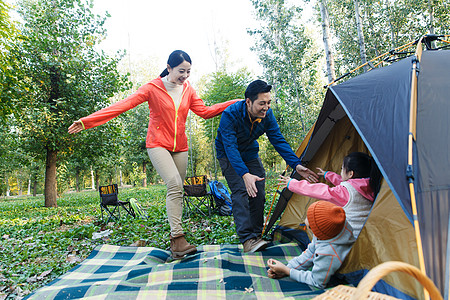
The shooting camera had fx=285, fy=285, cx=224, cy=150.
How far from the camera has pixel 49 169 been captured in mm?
9531

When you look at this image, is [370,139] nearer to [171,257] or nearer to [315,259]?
[315,259]

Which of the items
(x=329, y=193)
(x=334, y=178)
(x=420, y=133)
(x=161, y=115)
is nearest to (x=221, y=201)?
(x=161, y=115)

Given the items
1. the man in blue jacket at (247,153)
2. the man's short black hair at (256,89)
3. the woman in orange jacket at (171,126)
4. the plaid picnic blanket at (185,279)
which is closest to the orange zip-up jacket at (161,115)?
the woman in orange jacket at (171,126)

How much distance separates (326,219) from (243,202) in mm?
1155

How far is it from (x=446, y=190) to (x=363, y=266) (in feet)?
2.67

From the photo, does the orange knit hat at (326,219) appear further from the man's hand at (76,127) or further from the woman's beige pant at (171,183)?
the man's hand at (76,127)

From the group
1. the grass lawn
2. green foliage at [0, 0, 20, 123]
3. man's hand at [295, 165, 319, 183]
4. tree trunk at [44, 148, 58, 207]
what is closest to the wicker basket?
man's hand at [295, 165, 319, 183]

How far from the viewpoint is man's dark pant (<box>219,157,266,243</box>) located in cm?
302

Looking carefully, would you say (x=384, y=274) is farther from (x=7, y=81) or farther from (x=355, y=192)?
(x=7, y=81)

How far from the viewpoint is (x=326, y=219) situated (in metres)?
2.04

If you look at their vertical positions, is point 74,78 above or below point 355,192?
above

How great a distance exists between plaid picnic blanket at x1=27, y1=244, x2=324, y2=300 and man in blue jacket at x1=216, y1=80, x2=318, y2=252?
338mm

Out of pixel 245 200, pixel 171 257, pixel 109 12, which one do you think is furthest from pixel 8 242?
pixel 109 12

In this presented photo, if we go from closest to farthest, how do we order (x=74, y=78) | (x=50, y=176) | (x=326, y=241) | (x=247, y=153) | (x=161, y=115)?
(x=326, y=241) → (x=161, y=115) → (x=247, y=153) → (x=74, y=78) → (x=50, y=176)
